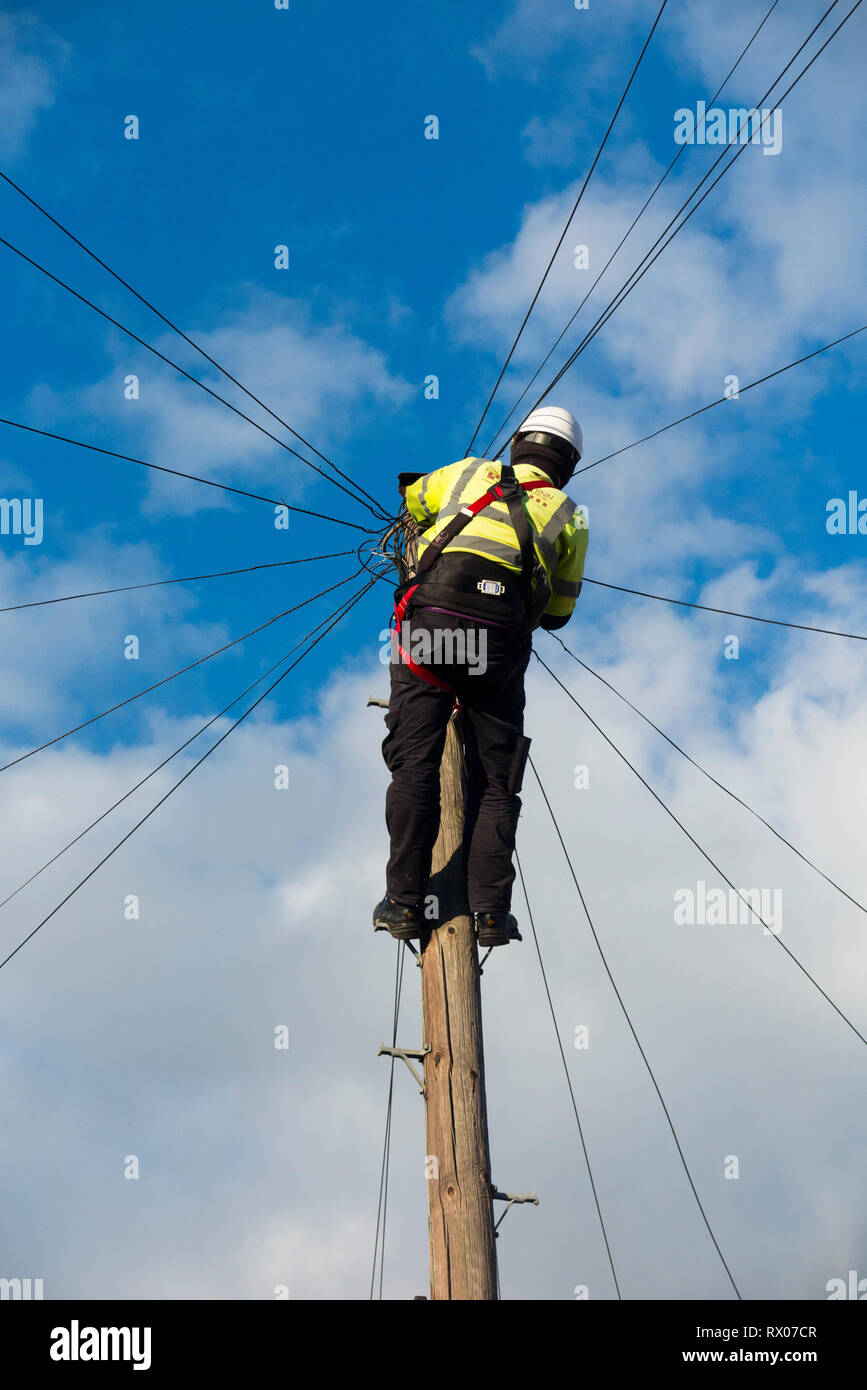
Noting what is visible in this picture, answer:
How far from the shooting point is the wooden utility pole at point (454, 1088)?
5.31m

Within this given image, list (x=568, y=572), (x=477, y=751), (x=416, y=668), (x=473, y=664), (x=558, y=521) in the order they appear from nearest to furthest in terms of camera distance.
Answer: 1. (x=473, y=664)
2. (x=416, y=668)
3. (x=558, y=521)
4. (x=477, y=751)
5. (x=568, y=572)

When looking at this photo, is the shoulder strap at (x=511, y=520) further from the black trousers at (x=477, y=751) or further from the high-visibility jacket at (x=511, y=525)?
the black trousers at (x=477, y=751)

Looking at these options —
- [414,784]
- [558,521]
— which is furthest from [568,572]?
[414,784]

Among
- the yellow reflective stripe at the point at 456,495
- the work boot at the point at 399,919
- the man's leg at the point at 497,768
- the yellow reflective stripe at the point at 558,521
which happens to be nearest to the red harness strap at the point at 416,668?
the man's leg at the point at 497,768

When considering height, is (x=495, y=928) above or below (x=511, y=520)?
below

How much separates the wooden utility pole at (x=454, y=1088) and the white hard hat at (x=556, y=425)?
1478mm

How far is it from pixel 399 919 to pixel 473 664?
1199mm

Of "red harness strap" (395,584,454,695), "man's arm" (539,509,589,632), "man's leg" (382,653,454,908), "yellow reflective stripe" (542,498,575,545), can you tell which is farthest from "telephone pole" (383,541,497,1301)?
"yellow reflective stripe" (542,498,575,545)

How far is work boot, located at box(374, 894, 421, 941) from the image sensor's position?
18.5 feet

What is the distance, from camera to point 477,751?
19.4ft

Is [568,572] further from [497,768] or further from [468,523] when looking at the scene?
[497,768]

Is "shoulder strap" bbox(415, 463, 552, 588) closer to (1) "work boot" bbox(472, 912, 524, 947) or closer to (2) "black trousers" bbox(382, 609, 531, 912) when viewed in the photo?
(2) "black trousers" bbox(382, 609, 531, 912)

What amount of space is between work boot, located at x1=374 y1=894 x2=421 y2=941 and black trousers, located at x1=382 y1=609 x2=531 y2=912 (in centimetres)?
6
